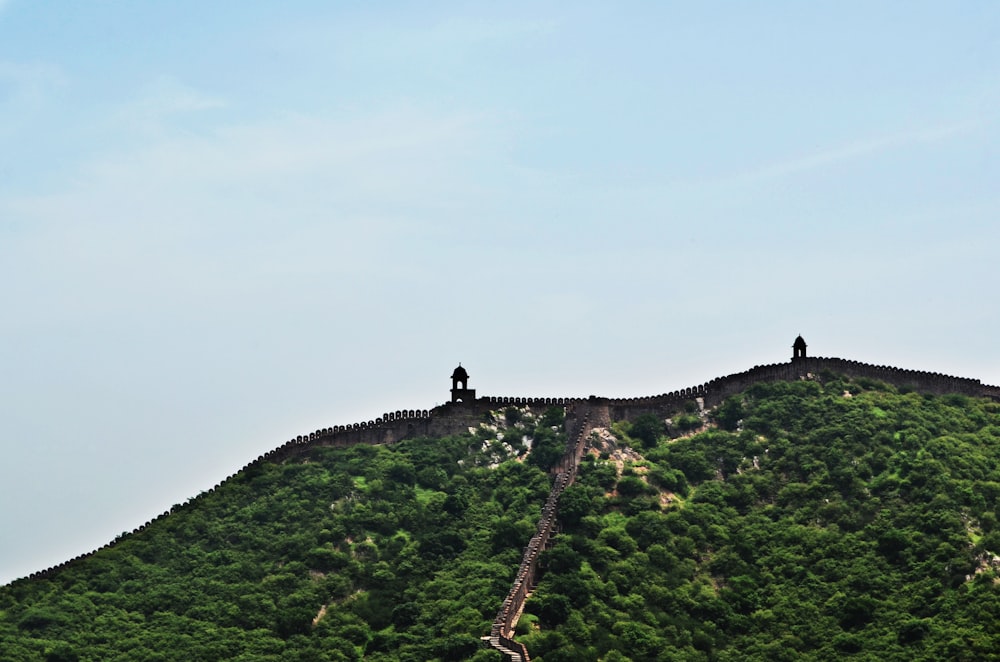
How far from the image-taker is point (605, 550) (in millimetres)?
78688

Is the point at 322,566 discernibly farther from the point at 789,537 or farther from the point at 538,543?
the point at 789,537

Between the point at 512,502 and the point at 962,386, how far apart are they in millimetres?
26955

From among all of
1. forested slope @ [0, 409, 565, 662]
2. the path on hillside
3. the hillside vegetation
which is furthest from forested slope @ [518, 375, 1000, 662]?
forested slope @ [0, 409, 565, 662]

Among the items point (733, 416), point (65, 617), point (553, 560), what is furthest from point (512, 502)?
point (65, 617)

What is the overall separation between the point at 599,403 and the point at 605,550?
13.2 meters

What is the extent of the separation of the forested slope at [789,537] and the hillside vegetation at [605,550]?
120 millimetres

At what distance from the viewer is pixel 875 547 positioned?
7825 centimetres

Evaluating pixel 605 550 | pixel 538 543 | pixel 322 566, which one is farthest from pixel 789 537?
pixel 322 566

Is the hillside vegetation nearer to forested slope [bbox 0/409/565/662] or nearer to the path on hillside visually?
forested slope [bbox 0/409/565/662]

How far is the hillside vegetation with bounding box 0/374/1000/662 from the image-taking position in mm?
73500

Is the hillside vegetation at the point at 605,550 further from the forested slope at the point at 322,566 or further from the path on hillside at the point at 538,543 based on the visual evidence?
the path on hillside at the point at 538,543

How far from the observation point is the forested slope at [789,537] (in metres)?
72.3

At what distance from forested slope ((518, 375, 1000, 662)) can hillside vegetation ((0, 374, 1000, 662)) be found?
0.12m

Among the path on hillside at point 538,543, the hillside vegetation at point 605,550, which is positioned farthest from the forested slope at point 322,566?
the path on hillside at point 538,543
